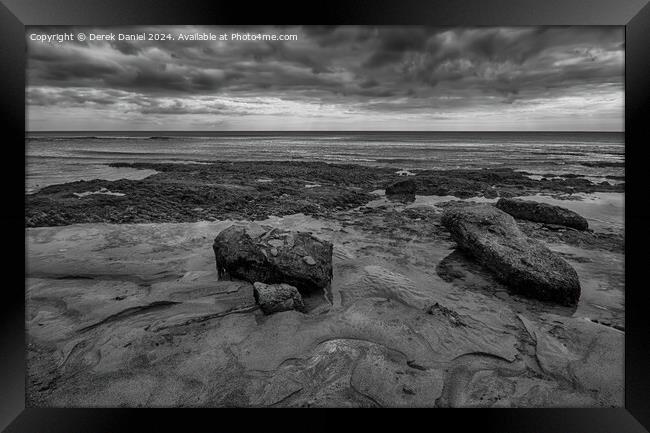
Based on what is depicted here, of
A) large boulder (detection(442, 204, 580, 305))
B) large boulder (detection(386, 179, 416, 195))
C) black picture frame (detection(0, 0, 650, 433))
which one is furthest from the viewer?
large boulder (detection(386, 179, 416, 195))

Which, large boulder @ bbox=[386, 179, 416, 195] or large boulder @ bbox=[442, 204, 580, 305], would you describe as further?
large boulder @ bbox=[386, 179, 416, 195]

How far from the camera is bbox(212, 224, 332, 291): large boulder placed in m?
3.74

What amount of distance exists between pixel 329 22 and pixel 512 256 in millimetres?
→ 3242

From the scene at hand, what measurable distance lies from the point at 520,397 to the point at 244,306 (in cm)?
263

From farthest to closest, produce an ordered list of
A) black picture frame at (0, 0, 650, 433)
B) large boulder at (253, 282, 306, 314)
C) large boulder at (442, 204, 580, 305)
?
large boulder at (442, 204, 580, 305) → large boulder at (253, 282, 306, 314) → black picture frame at (0, 0, 650, 433)

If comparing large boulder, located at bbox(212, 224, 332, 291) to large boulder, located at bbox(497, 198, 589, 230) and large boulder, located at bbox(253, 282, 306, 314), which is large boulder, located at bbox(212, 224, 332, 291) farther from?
large boulder, located at bbox(497, 198, 589, 230)

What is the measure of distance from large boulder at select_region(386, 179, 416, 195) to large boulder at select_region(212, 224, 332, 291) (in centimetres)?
470

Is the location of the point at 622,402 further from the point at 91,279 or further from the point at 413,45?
the point at 91,279

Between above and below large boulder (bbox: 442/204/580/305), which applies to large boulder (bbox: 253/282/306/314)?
below

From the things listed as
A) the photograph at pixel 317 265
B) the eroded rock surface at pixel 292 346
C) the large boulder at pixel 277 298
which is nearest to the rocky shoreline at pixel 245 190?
the photograph at pixel 317 265

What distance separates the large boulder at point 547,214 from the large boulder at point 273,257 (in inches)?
161

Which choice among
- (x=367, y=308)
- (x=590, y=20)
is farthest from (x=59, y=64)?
(x=590, y=20)

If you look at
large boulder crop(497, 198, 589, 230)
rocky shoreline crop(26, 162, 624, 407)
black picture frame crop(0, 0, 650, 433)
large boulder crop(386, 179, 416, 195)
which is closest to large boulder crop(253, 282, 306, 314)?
rocky shoreline crop(26, 162, 624, 407)

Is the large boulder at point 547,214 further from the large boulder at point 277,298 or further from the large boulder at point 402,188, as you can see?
the large boulder at point 277,298
